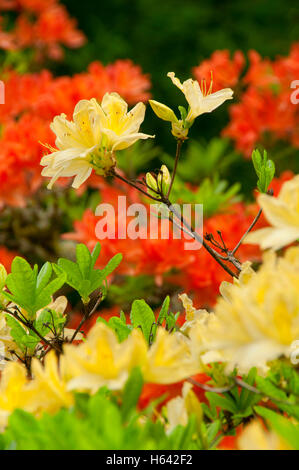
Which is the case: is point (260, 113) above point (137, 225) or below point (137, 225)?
above

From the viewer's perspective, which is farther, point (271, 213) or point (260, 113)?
point (260, 113)

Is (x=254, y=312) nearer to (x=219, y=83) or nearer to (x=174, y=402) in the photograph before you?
(x=174, y=402)

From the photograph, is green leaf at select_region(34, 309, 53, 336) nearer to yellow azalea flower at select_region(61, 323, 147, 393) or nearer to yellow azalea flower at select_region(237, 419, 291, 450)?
yellow azalea flower at select_region(61, 323, 147, 393)

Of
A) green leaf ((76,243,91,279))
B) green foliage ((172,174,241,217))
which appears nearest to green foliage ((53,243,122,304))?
green leaf ((76,243,91,279))

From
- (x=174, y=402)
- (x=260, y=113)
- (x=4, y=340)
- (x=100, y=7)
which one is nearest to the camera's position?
(x=174, y=402)

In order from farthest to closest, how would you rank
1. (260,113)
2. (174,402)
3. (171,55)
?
(171,55) < (260,113) < (174,402)
